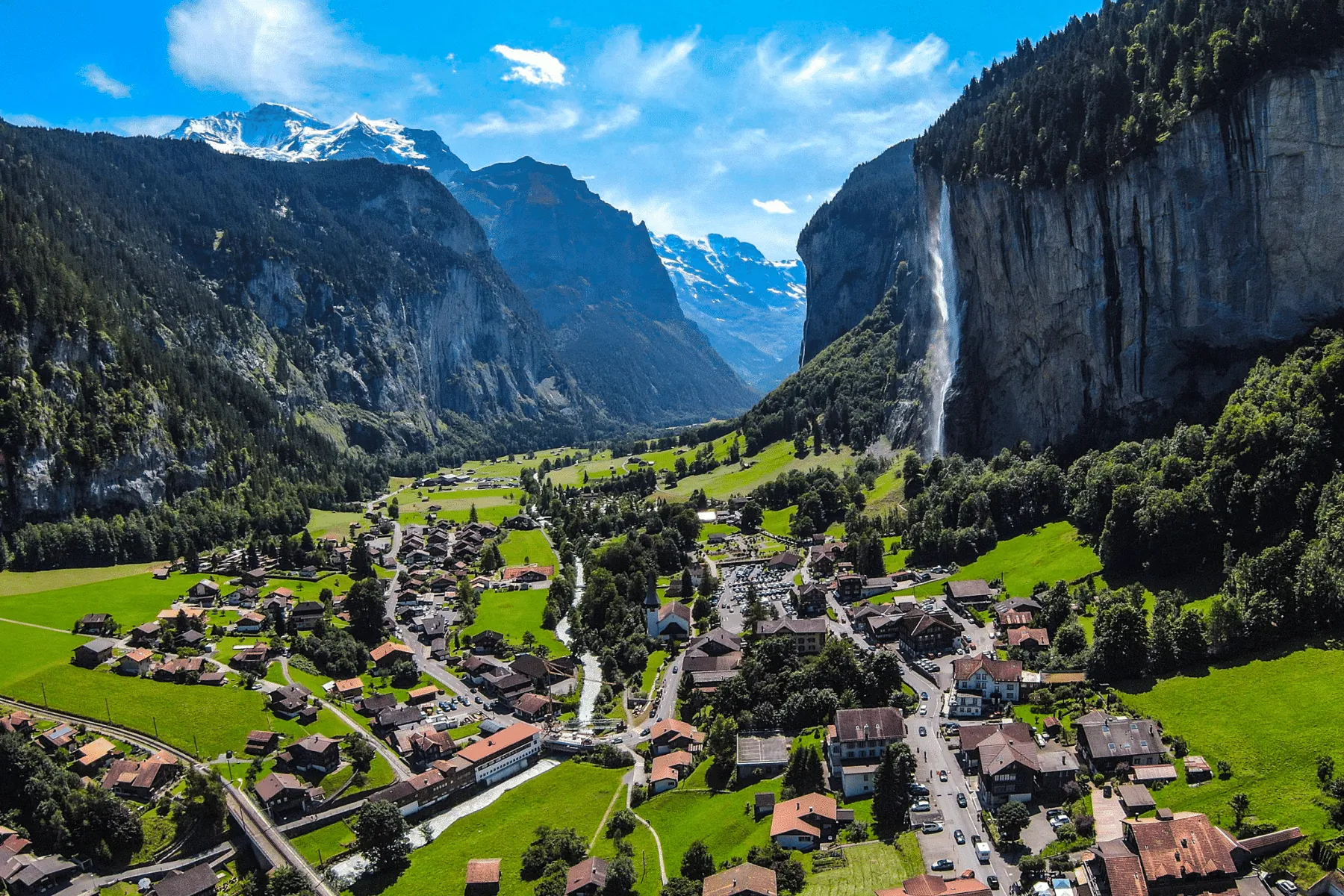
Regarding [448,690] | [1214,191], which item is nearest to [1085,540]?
[1214,191]

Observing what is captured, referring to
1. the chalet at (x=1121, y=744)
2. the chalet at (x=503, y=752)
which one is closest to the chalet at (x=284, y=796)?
the chalet at (x=503, y=752)

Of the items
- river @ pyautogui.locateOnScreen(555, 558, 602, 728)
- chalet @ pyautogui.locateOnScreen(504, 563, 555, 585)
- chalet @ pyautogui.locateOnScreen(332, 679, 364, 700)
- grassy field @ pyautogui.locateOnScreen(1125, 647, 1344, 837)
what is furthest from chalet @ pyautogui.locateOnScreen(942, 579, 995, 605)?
chalet @ pyautogui.locateOnScreen(332, 679, 364, 700)

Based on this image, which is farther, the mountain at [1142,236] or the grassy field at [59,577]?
the grassy field at [59,577]

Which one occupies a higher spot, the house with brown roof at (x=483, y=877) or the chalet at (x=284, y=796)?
the chalet at (x=284, y=796)

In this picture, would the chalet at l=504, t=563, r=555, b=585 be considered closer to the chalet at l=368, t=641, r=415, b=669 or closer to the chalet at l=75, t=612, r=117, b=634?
the chalet at l=368, t=641, r=415, b=669

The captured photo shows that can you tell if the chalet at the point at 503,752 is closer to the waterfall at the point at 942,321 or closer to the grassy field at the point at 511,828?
the grassy field at the point at 511,828

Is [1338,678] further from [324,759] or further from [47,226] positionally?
[47,226]

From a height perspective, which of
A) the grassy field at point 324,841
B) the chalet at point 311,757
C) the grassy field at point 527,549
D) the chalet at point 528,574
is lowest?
the grassy field at point 324,841
